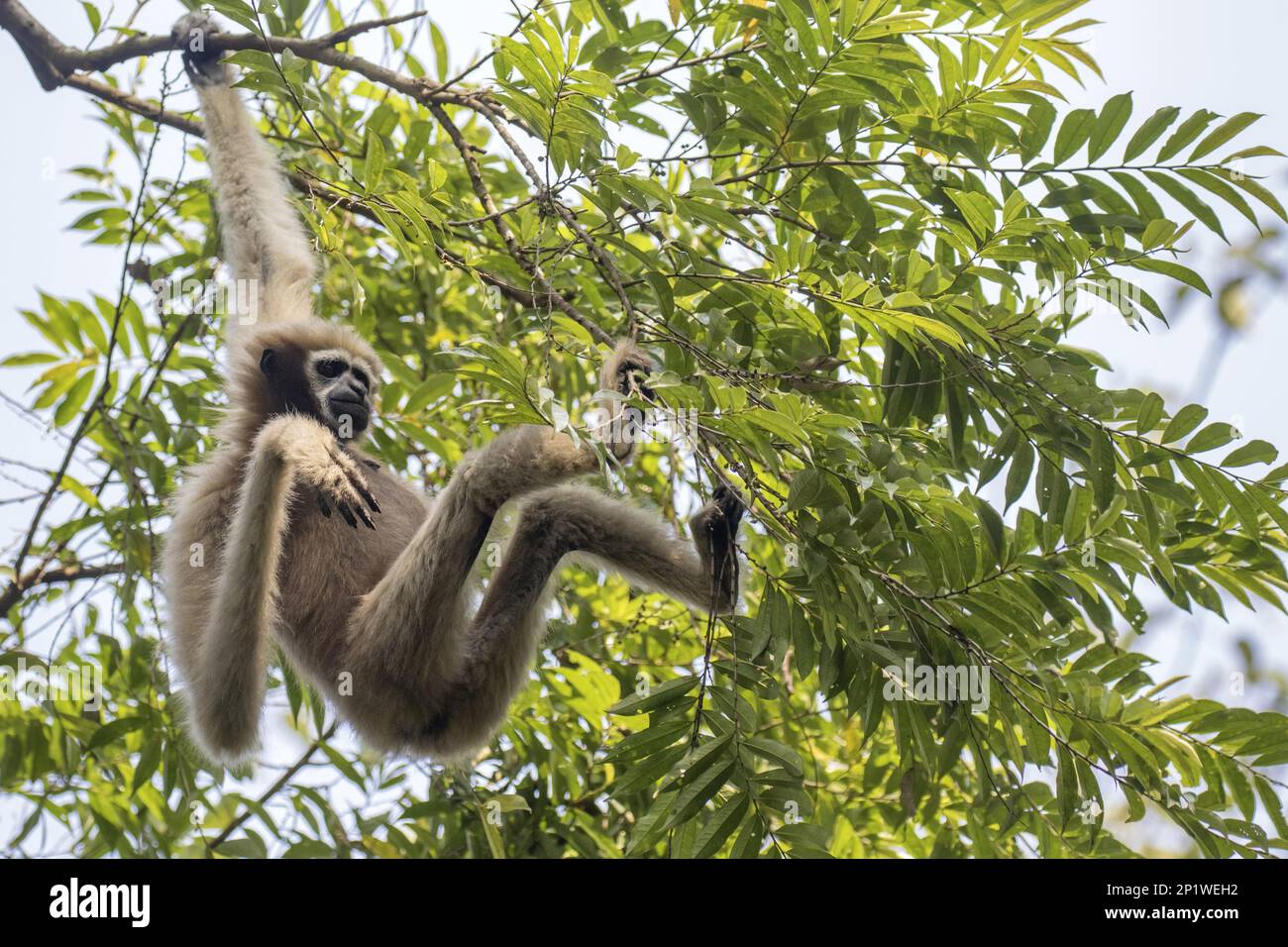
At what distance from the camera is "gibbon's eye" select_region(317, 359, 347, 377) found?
5.70 m

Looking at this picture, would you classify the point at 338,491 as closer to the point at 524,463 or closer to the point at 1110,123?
the point at 524,463

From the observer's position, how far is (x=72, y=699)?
540 centimetres

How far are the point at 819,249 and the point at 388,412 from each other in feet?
10.3

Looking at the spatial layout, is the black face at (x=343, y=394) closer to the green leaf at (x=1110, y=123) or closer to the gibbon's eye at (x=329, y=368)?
the gibbon's eye at (x=329, y=368)

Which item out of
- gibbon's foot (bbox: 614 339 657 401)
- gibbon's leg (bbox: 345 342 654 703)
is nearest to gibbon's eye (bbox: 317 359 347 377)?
gibbon's leg (bbox: 345 342 654 703)

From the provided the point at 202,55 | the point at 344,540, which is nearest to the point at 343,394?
the point at 344,540

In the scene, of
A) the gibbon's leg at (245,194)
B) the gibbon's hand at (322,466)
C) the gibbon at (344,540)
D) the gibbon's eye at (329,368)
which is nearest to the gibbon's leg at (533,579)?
the gibbon at (344,540)

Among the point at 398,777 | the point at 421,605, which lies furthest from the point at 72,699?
the point at 421,605

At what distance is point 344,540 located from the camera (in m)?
5.39

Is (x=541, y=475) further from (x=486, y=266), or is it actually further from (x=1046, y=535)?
(x=1046, y=535)

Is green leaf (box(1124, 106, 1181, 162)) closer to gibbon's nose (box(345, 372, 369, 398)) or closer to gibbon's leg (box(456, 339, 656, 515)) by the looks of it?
gibbon's leg (box(456, 339, 656, 515))

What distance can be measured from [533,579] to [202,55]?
3.50 meters

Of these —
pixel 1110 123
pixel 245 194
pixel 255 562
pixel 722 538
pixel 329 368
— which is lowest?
pixel 722 538
